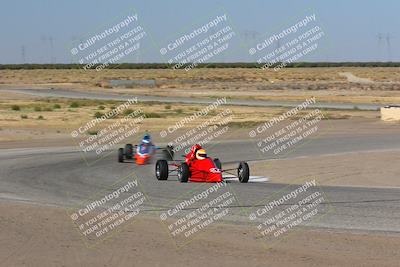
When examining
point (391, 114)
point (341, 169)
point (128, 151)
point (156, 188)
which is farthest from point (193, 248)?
point (391, 114)

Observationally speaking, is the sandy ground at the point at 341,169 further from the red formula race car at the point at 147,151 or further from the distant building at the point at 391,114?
the distant building at the point at 391,114

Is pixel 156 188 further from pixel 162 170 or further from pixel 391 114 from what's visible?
pixel 391 114

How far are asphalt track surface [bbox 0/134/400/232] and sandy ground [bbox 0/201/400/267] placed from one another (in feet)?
4.08

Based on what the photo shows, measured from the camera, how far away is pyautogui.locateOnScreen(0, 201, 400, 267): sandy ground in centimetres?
1134

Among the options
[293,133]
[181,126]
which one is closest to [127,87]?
[181,126]

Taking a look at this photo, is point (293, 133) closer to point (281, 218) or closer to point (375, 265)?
point (281, 218)

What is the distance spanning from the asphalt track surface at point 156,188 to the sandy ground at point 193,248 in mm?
1244

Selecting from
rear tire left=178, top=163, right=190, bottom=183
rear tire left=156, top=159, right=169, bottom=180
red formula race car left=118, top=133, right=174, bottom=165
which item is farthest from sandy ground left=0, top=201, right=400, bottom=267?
red formula race car left=118, top=133, right=174, bottom=165

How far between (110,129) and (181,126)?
4465mm

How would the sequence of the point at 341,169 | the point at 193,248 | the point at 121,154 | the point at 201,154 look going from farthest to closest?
the point at 121,154 → the point at 341,169 → the point at 201,154 → the point at 193,248

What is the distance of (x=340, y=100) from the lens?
247 feet

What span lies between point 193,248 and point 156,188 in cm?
778

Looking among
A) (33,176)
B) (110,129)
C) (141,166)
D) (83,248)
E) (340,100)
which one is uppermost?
(83,248)

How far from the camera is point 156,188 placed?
20.0m
